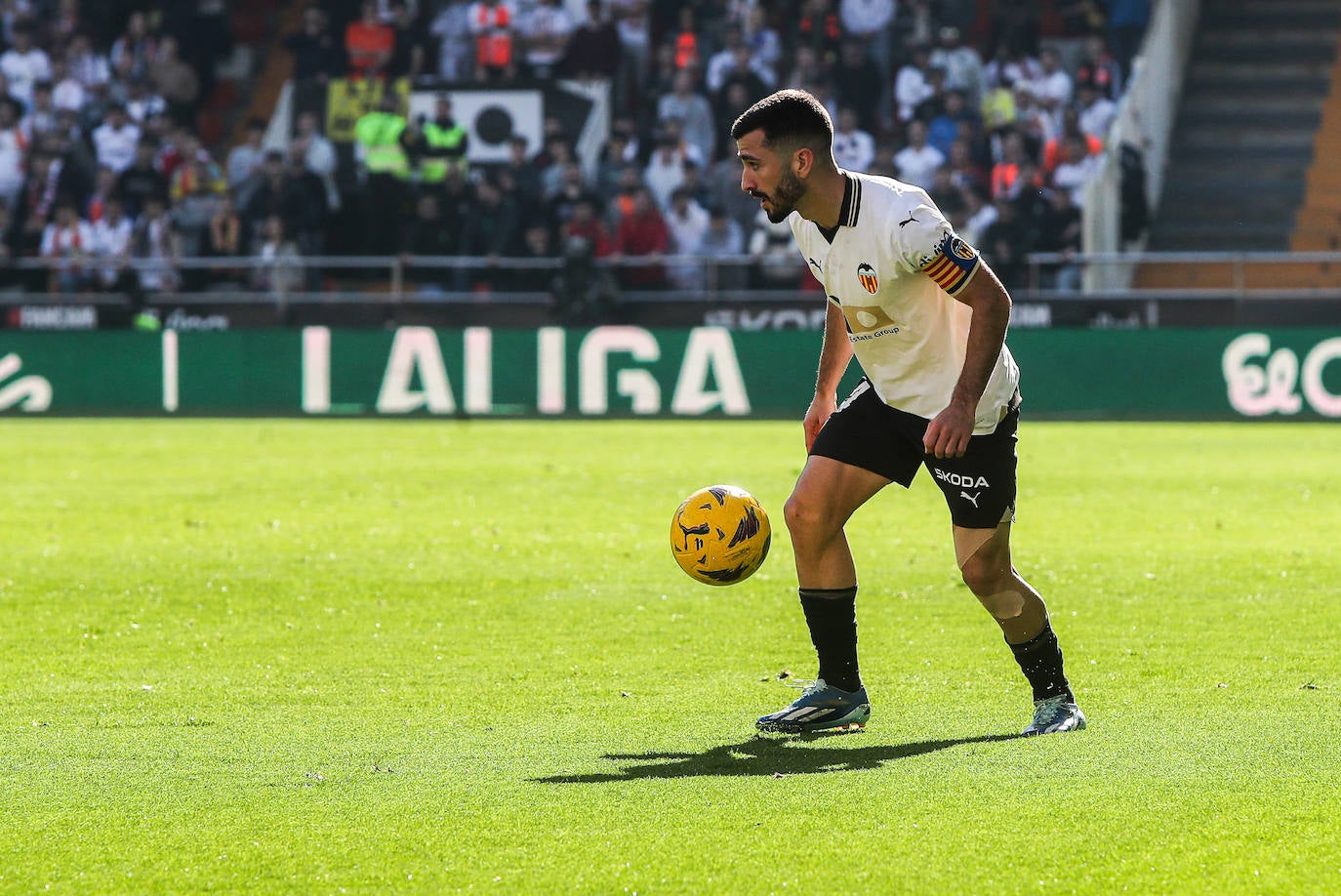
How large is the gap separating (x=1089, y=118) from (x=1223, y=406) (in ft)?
17.9

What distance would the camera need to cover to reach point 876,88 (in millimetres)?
26359

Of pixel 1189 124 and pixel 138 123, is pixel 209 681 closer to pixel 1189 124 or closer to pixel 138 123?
pixel 138 123

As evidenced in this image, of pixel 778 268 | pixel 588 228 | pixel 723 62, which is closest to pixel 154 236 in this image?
pixel 588 228

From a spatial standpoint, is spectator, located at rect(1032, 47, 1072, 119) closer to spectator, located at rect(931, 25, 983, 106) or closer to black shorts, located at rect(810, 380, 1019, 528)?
spectator, located at rect(931, 25, 983, 106)

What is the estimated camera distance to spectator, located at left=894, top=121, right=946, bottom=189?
24844 millimetres

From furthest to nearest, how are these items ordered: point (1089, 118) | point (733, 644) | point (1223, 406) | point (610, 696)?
point (1089, 118)
point (1223, 406)
point (733, 644)
point (610, 696)

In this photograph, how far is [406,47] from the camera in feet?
94.1

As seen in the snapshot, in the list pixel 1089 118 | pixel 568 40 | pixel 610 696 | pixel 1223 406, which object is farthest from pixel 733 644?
pixel 568 40

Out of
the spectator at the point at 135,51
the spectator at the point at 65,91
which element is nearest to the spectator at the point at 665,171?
the spectator at the point at 135,51

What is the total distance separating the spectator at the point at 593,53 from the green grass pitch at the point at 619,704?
48.2ft

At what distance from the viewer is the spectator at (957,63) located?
26.2 meters

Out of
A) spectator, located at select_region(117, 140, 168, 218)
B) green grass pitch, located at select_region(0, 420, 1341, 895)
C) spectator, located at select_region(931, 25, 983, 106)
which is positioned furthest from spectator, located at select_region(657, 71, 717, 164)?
green grass pitch, located at select_region(0, 420, 1341, 895)

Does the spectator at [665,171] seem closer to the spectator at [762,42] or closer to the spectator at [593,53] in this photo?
the spectator at [762,42]

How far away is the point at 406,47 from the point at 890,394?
23.5 m
